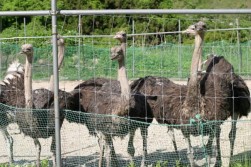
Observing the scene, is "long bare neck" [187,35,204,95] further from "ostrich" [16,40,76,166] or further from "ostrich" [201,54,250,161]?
"ostrich" [16,40,76,166]

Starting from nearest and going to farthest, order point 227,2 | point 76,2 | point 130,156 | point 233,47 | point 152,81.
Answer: point 130,156, point 152,81, point 233,47, point 76,2, point 227,2

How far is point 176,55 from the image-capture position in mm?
15766

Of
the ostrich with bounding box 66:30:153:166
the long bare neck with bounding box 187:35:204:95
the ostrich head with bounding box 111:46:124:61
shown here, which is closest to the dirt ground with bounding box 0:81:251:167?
the ostrich with bounding box 66:30:153:166

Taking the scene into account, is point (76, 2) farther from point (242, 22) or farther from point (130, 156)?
point (130, 156)

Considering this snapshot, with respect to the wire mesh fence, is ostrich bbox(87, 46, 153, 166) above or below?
above

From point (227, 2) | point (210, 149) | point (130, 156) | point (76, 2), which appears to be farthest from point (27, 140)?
point (227, 2)

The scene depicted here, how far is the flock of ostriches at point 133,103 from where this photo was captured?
6664mm

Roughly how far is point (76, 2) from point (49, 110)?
818 inches

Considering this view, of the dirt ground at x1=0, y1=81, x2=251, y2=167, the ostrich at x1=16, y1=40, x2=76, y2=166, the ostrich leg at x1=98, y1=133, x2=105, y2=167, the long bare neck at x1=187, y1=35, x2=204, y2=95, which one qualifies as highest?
the long bare neck at x1=187, y1=35, x2=204, y2=95

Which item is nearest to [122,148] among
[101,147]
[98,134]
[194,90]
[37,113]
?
[101,147]

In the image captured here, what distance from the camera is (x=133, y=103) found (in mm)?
6824

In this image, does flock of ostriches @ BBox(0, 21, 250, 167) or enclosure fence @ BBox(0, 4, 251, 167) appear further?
flock of ostriches @ BBox(0, 21, 250, 167)

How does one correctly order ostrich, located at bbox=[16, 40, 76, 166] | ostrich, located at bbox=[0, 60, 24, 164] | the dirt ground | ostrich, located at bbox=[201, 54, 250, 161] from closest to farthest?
ostrich, located at bbox=[16, 40, 76, 166] → ostrich, located at bbox=[201, 54, 250, 161] → ostrich, located at bbox=[0, 60, 24, 164] → the dirt ground

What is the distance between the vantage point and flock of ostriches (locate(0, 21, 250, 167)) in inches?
262
